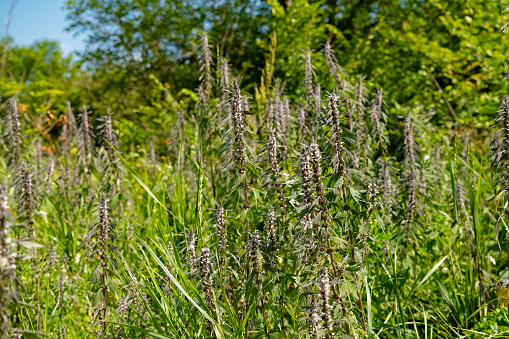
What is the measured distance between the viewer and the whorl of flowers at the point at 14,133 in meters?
3.30

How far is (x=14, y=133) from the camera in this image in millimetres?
3322

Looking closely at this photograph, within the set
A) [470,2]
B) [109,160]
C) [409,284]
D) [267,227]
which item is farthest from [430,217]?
[470,2]

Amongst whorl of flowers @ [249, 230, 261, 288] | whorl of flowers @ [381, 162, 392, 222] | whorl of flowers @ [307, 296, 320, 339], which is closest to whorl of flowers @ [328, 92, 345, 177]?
whorl of flowers @ [249, 230, 261, 288]

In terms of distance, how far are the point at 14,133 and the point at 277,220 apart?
239 cm

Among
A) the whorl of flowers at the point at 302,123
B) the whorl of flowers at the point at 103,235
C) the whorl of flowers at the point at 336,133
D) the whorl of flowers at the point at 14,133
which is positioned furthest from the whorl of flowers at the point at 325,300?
the whorl of flowers at the point at 14,133

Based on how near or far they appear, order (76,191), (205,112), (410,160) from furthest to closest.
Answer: (76,191)
(205,112)
(410,160)

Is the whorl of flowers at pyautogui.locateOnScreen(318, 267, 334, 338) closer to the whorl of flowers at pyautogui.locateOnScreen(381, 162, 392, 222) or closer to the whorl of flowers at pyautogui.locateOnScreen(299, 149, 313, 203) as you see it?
the whorl of flowers at pyautogui.locateOnScreen(299, 149, 313, 203)

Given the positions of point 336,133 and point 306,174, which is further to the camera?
point 336,133

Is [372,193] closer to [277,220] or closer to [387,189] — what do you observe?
[277,220]

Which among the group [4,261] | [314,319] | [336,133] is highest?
[336,133]

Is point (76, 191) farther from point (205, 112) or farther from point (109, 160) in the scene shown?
point (205, 112)

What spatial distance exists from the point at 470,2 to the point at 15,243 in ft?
22.5

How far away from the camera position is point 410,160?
2.86 m

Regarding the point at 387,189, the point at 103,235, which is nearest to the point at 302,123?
the point at 387,189
